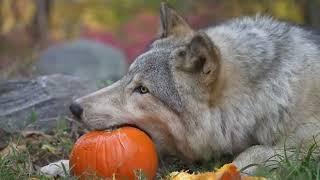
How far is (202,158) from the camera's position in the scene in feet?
16.6

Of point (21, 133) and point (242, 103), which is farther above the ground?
point (242, 103)

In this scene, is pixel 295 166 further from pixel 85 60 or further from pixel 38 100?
pixel 85 60

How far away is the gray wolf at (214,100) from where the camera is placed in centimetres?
480

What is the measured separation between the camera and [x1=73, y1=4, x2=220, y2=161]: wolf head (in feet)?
15.6

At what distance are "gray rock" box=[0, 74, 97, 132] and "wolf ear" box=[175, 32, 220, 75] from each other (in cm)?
180

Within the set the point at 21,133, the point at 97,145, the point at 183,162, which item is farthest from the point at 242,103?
the point at 21,133

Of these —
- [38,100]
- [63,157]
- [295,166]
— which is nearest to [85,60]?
[38,100]

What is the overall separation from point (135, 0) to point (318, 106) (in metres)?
11.2

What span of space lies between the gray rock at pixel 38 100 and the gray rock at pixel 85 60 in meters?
6.33

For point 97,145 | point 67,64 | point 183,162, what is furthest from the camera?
point 67,64

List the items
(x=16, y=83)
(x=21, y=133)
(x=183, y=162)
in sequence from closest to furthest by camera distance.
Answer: (x=183, y=162) → (x=21, y=133) → (x=16, y=83)

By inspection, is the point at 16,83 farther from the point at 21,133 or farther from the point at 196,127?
the point at 196,127

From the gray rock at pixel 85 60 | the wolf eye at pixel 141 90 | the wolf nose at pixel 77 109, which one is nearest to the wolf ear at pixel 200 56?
the wolf eye at pixel 141 90

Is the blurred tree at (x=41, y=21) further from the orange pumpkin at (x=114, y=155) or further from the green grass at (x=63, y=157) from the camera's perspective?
the orange pumpkin at (x=114, y=155)
